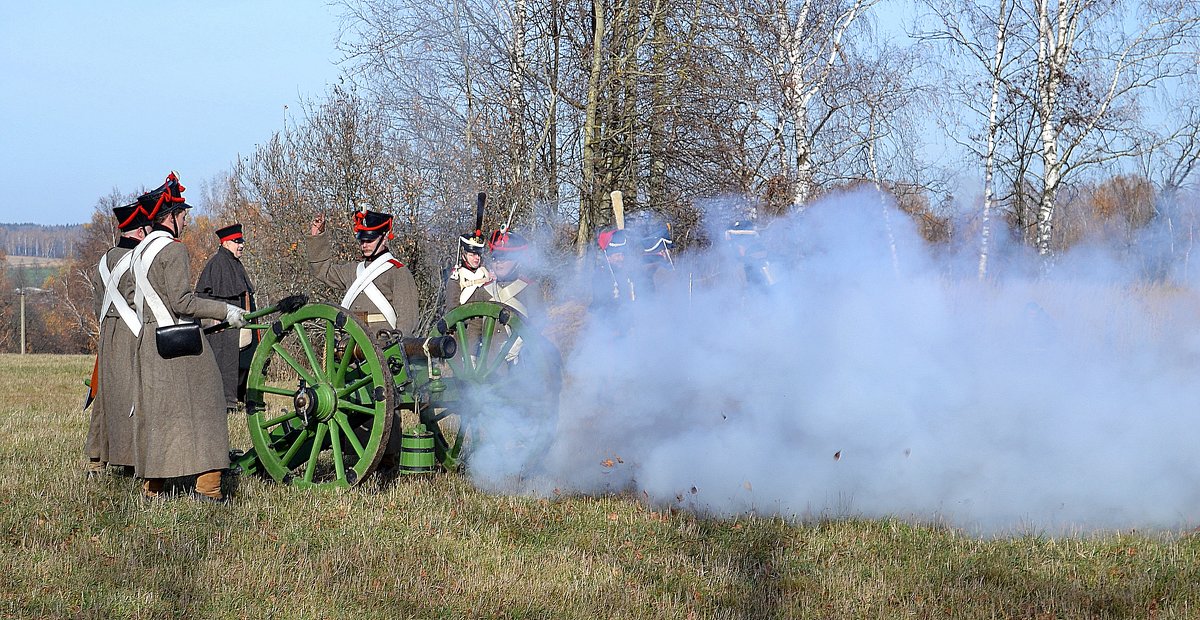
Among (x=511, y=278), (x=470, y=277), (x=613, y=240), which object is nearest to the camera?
(x=470, y=277)

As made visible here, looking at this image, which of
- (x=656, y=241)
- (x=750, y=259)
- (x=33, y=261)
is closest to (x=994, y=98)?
(x=656, y=241)

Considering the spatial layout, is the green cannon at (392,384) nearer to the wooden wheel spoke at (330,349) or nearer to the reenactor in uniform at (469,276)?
the wooden wheel spoke at (330,349)

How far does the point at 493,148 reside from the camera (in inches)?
A: 516

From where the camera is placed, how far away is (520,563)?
16.8 feet

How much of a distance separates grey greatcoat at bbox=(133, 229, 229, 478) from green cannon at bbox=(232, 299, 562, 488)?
1.31 feet

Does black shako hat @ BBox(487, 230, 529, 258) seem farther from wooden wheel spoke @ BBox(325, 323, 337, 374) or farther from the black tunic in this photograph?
wooden wheel spoke @ BBox(325, 323, 337, 374)

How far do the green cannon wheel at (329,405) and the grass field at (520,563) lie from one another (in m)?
0.26

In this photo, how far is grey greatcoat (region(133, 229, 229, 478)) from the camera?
611cm

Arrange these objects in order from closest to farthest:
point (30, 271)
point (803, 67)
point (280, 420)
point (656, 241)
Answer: point (280, 420)
point (656, 241)
point (803, 67)
point (30, 271)

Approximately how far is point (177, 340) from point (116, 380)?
0.66 m

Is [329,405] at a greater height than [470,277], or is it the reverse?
[470,277]

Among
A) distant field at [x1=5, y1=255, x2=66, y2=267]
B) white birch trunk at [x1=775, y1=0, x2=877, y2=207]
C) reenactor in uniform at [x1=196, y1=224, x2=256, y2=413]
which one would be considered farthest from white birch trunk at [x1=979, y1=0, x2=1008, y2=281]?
distant field at [x1=5, y1=255, x2=66, y2=267]

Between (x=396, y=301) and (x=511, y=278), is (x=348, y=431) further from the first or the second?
(x=511, y=278)

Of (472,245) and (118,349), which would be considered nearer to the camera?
(118,349)
